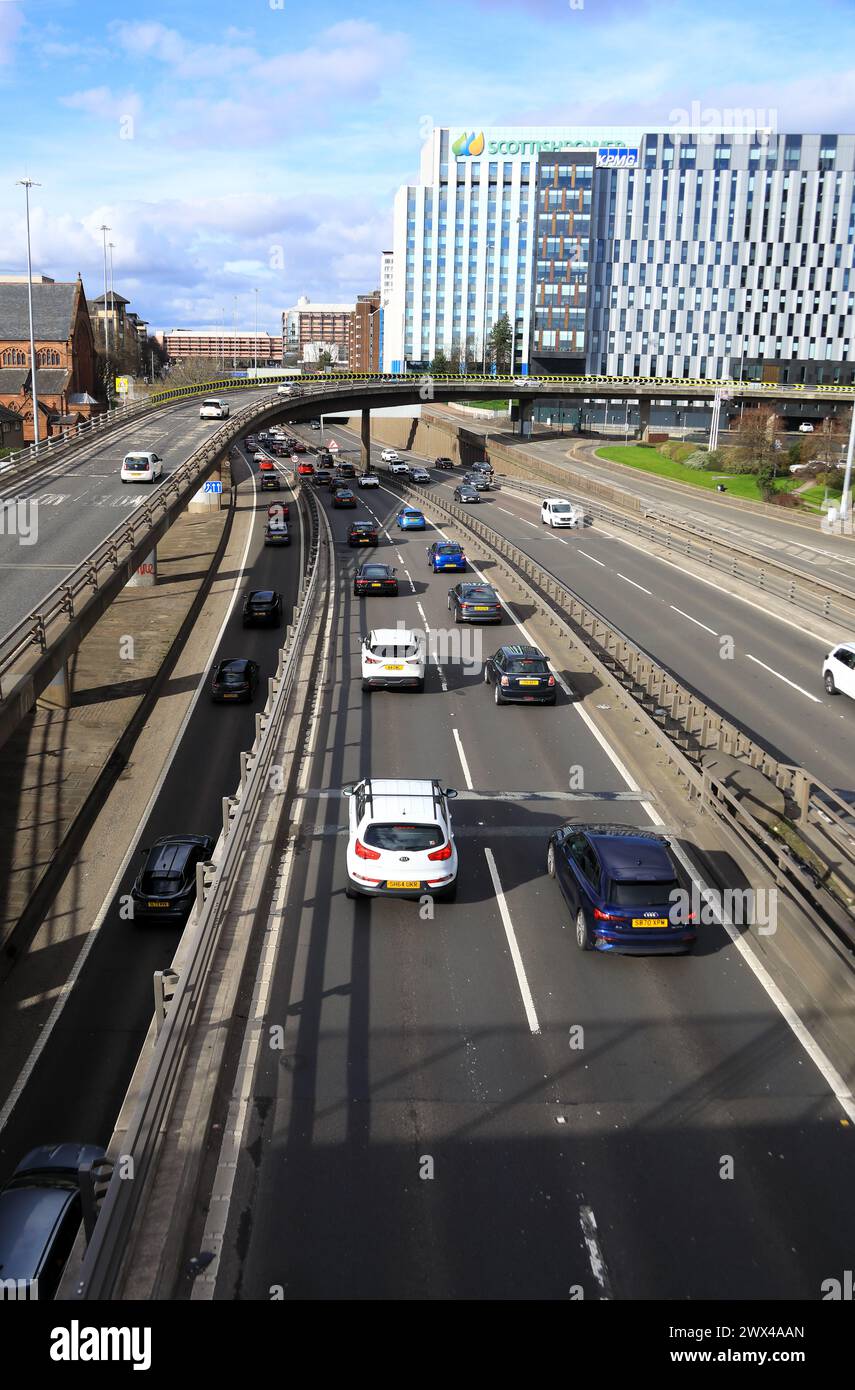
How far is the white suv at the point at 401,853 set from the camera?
14.6 m

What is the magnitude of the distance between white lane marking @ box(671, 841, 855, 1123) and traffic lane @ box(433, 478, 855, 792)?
7376 millimetres

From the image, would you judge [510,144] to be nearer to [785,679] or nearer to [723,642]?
[723,642]

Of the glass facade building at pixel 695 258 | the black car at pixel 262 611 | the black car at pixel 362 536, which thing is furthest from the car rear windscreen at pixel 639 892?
the glass facade building at pixel 695 258

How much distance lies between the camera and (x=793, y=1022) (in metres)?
12.2

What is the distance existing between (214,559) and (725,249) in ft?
360

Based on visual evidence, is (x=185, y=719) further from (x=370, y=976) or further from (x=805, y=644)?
(x=370, y=976)

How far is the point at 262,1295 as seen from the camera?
8.02m

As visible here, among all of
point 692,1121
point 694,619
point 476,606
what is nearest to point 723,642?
point 694,619

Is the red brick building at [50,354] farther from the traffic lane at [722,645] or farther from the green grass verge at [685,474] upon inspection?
the traffic lane at [722,645]

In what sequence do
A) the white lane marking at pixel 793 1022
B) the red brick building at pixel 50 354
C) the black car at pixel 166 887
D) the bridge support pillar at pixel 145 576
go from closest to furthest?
the white lane marking at pixel 793 1022 → the black car at pixel 166 887 → the bridge support pillar at pixel 145 576 → the red brick building at pixel 50 354

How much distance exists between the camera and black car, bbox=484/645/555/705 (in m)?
25.8

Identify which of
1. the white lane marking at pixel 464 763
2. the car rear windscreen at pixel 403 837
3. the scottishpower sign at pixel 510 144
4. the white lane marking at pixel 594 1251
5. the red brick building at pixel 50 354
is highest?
the scottishpower sign at pixel 510 144

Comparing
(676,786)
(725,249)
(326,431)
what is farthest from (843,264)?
(676,786)

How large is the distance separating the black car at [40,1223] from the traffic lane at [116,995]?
3893 millimetres
